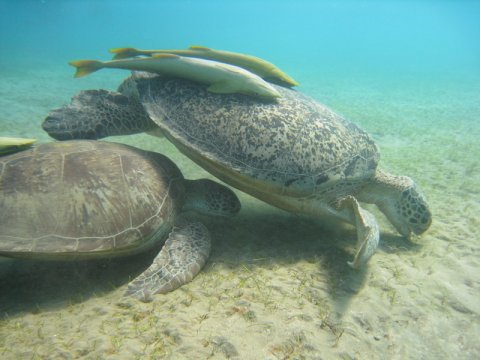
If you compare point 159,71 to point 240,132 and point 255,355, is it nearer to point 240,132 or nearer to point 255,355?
point 240,132

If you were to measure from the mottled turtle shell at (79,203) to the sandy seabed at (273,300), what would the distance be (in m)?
0.50

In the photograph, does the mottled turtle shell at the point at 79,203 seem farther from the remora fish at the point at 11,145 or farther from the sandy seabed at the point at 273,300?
the sandy seabed at the point at 273,300

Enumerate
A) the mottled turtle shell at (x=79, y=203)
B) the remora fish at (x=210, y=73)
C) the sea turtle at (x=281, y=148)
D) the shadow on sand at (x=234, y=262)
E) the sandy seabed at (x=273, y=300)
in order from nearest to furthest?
the sandy seabed at (x=273, y=300) < the mottled turtle shell at (x=79, y=203) < the shadow on sand at (x=234, y=262) < the sea turtle at (x=281, y=148) < the remora fish at (x=210, y=73)

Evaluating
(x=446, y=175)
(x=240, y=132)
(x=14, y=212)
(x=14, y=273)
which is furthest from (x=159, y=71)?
(x=446, y=175)

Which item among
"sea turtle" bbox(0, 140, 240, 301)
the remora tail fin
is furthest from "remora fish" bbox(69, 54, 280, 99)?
"sea turtle" bbox(0, 140, 240, 301)

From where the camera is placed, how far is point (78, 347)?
2.13m

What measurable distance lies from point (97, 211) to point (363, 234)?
282cm

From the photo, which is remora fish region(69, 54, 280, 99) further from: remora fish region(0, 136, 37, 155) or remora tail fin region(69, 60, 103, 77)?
remora fish region(0, 136, 37, 155)

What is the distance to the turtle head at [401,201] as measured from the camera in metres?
3.91

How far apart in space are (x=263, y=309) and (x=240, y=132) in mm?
2042

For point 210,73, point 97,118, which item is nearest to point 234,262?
point 210,73

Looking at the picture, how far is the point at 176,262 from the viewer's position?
9.96 ft

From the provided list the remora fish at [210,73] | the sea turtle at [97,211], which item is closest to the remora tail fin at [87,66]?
the remora fish at [210,73]

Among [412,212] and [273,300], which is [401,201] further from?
[273,300]
